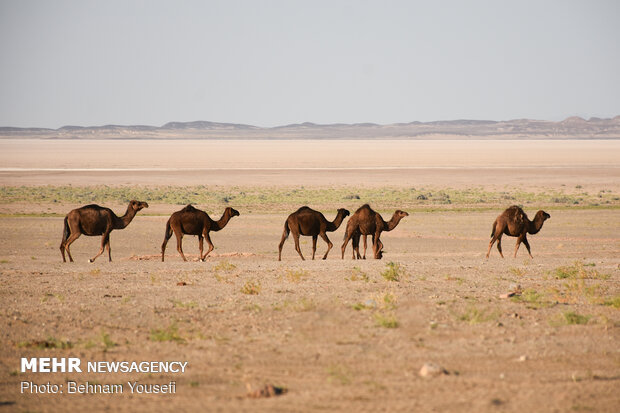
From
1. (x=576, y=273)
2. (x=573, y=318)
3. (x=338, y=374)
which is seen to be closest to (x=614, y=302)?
(x=573, y=318)

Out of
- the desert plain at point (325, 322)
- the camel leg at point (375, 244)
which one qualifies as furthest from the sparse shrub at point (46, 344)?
the camel leg at point (375, 244)

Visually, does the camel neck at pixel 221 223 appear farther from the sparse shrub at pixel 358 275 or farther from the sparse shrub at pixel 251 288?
→ the sparse shrub at pixel 251 288

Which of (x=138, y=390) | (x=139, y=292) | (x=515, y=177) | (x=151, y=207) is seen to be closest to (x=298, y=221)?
(x=139, y=292)

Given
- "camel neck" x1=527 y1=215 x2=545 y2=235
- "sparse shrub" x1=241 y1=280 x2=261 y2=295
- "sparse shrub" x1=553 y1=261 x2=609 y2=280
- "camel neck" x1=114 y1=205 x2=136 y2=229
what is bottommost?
"sparse shrub" x1=553 y1=261 x2=609 y2=280

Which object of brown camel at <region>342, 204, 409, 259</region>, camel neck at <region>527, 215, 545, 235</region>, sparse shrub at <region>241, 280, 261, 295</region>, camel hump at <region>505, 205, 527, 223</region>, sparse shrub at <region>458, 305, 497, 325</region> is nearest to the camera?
sparse shrub at <region>458, 305, 497, 325</region>

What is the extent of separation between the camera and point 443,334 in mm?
11789

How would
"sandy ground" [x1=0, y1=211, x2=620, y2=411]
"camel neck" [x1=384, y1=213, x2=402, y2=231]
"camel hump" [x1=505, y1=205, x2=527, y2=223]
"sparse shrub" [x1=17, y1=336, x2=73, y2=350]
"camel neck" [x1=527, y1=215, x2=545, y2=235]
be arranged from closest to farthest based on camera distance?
"sandy ground" [x1=0, y1=211, x2=620, y2=411], "sparse shrub" [x1=17, y1=336, x2=73, y2=350], "camel neck" [x1=384, y1=213, x2=402, y2=231], "camel hump" [x1=505, y1=205, x2=527, y2=223], "camel neck" [x1=527, y1=215, x2=545, y2=235]

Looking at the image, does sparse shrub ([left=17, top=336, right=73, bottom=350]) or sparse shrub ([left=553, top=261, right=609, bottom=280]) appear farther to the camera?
sparse shrub ([left=553, top=261, right=609, bottom=280])

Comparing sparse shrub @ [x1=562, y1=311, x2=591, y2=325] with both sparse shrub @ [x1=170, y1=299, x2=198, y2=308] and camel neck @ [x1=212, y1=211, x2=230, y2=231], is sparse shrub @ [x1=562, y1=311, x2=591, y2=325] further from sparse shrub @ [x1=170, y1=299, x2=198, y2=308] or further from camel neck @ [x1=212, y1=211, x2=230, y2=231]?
camel neck @ [x1=212, y1=211, x2=230, y2=231]

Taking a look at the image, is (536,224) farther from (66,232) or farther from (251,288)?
(66,232)

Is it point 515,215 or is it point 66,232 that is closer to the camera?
point 66,232

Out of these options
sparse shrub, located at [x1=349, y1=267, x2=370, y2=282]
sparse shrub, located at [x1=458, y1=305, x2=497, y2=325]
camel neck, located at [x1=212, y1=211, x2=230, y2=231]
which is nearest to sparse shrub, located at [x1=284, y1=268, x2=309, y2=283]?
sparse shrub, located at [x1=349, y1=267, x2=370, y2=282]

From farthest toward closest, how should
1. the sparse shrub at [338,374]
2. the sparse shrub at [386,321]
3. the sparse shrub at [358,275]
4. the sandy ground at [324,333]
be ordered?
the sparse shrub at [358,275] < the sparse shrub at [386,321] < the sparse shrub at [338,374] < the sandy ground at [324,333]

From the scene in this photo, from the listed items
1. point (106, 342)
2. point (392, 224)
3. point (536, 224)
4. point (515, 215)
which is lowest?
point (106, 342)
